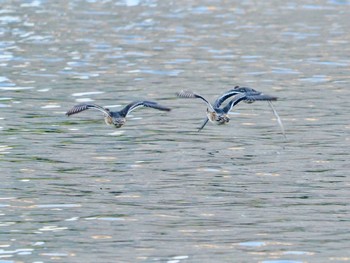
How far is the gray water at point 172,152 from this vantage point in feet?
57.7

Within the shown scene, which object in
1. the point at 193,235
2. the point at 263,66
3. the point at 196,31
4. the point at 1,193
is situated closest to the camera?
the point at 193,235

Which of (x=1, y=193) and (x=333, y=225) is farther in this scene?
(x=1, y=193)

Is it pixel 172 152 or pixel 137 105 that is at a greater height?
pixel 137 105

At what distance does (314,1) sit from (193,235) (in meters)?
44.9

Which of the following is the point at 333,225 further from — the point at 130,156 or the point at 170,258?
the point at 130,156

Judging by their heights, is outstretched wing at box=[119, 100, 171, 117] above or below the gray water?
above

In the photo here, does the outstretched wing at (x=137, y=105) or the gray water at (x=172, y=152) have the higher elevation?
the outstretched wing at (x=137, y=105)

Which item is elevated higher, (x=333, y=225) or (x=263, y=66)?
(x=333, y=225)

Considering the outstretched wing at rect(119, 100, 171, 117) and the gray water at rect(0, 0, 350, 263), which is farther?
the outstretched wing at rect(119, 100, 171, 117)

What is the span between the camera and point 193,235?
1781cm

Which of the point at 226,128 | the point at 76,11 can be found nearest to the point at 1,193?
the point at 226,128

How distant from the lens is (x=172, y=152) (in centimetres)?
2420

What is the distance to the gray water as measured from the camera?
57.7 ft

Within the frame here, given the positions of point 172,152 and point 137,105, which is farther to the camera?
point 172,152
